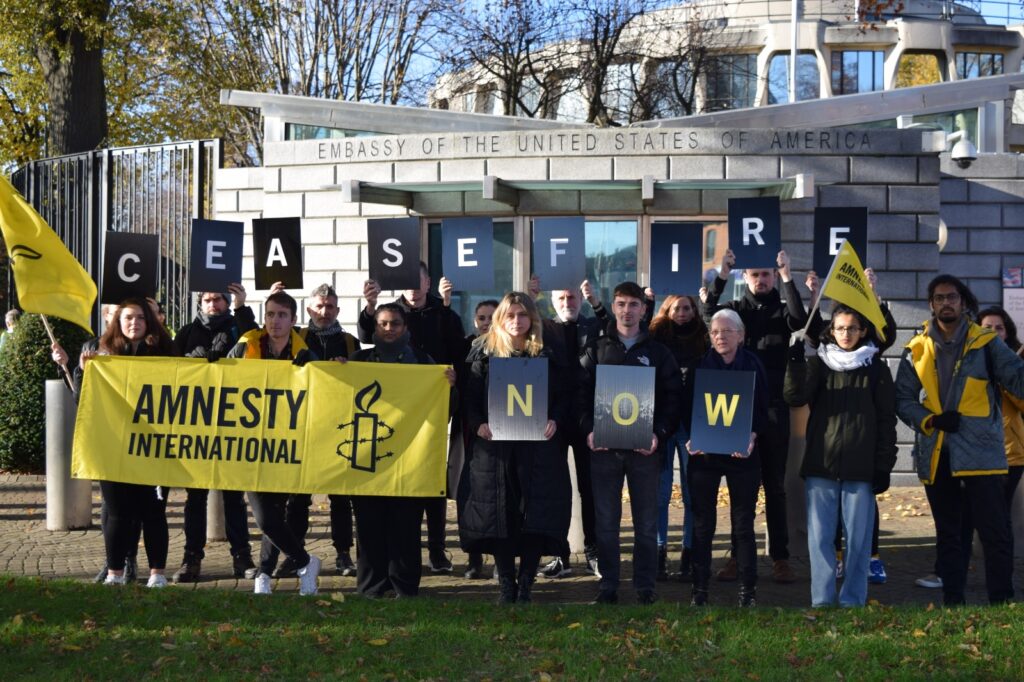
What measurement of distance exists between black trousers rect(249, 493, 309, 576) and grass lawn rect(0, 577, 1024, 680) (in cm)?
51

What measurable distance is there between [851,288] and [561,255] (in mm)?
2262

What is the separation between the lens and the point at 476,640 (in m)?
6.80

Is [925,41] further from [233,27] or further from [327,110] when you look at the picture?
[327,110]

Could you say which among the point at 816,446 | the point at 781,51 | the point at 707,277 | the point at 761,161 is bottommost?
the point at 816,446

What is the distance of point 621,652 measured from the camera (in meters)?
6.64

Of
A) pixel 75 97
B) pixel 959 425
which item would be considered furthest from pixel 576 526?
pixel 75 97

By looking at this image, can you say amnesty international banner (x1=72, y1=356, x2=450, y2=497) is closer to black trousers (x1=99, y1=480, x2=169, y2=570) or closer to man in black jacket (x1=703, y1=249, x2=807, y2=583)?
black trousers (x1=99, y1=480, x2=169, y2=570)

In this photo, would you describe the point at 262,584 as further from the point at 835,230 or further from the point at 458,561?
the point at 835,230

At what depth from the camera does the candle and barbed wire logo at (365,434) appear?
8445 mm

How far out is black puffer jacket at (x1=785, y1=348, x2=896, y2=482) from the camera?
7699mm

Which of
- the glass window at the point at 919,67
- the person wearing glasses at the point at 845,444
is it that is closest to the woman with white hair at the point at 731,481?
the person wearing glasses at the point at 845,444

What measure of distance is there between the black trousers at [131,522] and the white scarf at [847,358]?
4496 mm

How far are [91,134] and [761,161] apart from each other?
13258 mm

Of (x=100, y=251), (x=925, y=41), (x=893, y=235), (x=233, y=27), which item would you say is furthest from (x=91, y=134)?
(x=925, y=41)
